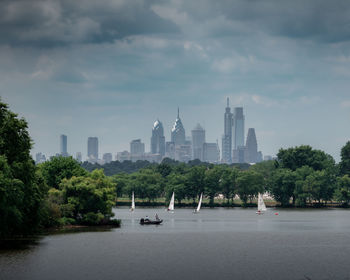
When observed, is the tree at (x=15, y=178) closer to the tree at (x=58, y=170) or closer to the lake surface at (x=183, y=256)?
the lake surface at (x=183, y=256)

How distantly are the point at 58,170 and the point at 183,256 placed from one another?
4838 centimetres

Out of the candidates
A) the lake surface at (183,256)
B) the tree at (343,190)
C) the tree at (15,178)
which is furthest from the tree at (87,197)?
the tree at (343,190)

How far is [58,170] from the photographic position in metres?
113

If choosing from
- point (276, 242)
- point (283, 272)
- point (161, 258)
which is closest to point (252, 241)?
point (276, 242)

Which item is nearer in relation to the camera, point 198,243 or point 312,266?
point 312,266

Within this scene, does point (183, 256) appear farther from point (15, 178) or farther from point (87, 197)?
point (87, 197)

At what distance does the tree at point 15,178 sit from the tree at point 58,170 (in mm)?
32076

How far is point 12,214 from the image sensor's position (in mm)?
70875

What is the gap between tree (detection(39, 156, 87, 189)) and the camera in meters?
111

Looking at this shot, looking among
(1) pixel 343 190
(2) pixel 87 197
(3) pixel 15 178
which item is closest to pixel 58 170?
(2) pixel 87 197

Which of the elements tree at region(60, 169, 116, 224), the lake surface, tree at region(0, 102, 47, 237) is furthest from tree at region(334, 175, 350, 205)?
tree at region(0, 102, 47, 237)

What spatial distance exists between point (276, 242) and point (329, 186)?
114720mm

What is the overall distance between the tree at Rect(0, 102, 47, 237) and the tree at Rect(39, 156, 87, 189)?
32076mm

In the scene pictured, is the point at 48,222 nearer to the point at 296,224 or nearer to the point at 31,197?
the point at 31,197
